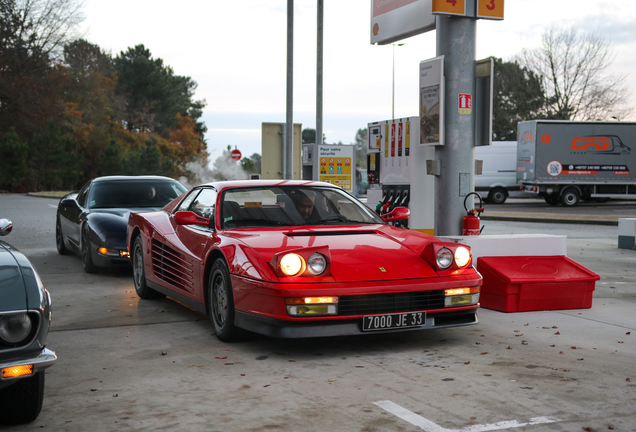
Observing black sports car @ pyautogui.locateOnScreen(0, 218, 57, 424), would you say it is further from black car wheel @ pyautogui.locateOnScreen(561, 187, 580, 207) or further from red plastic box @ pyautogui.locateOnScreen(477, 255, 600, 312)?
black car wheel @ pyautogui.locateOnScreen(561, 187, 580, 207)

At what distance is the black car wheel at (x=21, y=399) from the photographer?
3.45 metres

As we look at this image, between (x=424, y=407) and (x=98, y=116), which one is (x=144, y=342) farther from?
(x=98, y=116)

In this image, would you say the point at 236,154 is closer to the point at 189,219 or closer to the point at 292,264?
the point at 189,219

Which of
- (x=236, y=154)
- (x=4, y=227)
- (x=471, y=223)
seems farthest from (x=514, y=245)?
(x=236, y=154)

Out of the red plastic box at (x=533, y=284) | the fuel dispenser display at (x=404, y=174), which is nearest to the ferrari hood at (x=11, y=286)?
the red plastic box at (x=533, y=284)

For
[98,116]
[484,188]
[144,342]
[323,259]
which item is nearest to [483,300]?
[323,259]

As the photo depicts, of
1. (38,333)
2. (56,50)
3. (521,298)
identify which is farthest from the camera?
(56,50)

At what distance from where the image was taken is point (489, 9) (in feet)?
27.3

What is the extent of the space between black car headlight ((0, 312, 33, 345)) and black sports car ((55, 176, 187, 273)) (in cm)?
598

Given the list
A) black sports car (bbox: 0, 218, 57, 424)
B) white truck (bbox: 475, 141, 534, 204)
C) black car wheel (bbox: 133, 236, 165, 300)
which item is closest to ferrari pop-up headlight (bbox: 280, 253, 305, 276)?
black sports car (bbox: 0, 218, 57, 424)

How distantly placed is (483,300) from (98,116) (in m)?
61.2

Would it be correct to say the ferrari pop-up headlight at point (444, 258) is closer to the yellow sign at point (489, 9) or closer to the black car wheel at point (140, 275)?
the black car wheel at point (140, 275)

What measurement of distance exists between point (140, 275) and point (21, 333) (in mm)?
4473

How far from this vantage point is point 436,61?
27.8 ft
